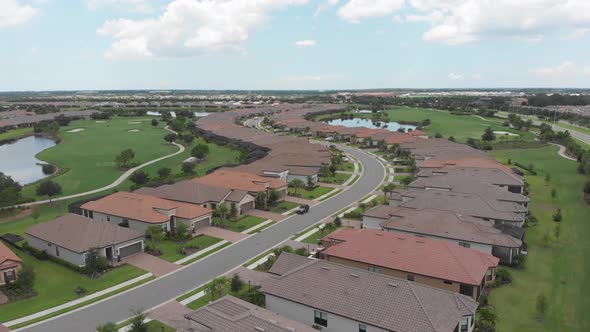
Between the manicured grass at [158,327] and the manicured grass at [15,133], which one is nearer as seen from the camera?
the manicured grass at [158,327]

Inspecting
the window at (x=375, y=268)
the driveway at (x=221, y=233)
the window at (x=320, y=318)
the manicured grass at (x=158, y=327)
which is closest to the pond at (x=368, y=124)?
the driveway at (x=221, y=233)

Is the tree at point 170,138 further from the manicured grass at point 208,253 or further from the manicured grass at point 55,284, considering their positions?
the manicured grass at point 208,253

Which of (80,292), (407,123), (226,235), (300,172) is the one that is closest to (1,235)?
(80,292)

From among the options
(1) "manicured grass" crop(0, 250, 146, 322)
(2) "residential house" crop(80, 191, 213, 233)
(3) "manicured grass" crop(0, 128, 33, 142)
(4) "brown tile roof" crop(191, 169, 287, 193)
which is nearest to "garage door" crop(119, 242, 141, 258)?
(1) "manicured grass" crop(0, 250, 146, 322)

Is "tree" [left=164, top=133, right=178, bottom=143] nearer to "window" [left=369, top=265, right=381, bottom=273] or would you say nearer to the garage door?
the garage door

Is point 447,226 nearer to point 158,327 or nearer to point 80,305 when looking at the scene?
point 158,327

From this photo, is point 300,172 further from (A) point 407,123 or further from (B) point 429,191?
(A) point 407,123
